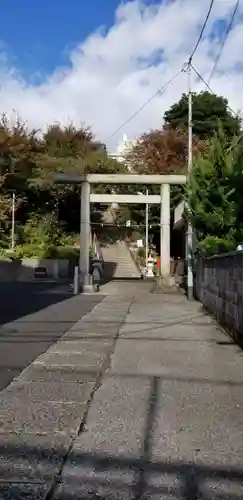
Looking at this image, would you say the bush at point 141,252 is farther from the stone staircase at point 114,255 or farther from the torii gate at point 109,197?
the torii gate at point 109,197

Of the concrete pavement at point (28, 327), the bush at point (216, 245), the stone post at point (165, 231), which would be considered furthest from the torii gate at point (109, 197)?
the bush at point (216, 245)

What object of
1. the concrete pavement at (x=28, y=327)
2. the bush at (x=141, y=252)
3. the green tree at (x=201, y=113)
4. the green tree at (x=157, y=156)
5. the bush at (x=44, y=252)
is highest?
the green tree at (x=201, y=113)

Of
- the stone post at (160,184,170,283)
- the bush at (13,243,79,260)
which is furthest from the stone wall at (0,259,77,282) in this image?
the stone post at (160,184,170,283)

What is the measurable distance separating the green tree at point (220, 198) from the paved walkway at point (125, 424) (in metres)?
9.33

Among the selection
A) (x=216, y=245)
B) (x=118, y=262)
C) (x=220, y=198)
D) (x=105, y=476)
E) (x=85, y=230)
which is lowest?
(x=105, y=476)

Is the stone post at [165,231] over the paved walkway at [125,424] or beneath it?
over

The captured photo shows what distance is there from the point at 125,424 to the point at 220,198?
51.5ft

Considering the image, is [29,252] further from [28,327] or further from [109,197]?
[28,327]

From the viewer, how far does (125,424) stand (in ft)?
20.4

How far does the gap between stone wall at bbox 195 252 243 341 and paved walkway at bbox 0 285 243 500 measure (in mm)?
831

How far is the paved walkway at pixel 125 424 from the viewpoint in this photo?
15.1ft

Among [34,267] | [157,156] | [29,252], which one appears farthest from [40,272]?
[157,156]

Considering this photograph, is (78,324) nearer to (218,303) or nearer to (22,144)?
(218,303)

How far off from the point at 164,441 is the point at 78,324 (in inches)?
361
